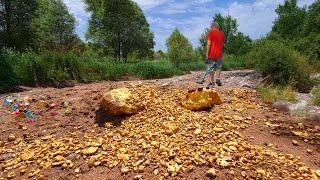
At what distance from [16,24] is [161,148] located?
21868 millimetres

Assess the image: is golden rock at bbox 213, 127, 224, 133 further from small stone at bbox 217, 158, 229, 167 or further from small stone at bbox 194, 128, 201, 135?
small stone at bbox 217, 158, 229, 167

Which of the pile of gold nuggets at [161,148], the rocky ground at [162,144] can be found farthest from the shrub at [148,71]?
the pile of gold nuggets at [161,148]

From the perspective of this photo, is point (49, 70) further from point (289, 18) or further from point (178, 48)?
point (289, 18)

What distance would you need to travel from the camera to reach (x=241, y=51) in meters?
35.1

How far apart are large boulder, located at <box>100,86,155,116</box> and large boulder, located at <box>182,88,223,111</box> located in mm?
623

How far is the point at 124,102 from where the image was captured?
575 centimetres

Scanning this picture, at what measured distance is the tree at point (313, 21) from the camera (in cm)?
2333

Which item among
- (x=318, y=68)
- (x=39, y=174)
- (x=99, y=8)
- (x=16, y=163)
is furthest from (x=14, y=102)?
(x=99, y=8)

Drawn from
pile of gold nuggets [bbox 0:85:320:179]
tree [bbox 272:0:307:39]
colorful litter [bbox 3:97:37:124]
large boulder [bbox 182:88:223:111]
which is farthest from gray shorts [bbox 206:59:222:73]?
tree [bbox 272:0:307:39]

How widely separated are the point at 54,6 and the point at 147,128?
21719 millimetres

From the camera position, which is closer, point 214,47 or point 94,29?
point 214,47

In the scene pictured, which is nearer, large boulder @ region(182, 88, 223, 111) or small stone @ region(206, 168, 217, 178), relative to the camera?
small stone @ region(206, 168, 217, 178)

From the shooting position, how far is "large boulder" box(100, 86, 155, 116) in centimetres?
574

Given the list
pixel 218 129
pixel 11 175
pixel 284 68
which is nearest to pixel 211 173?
pixel 218 129
